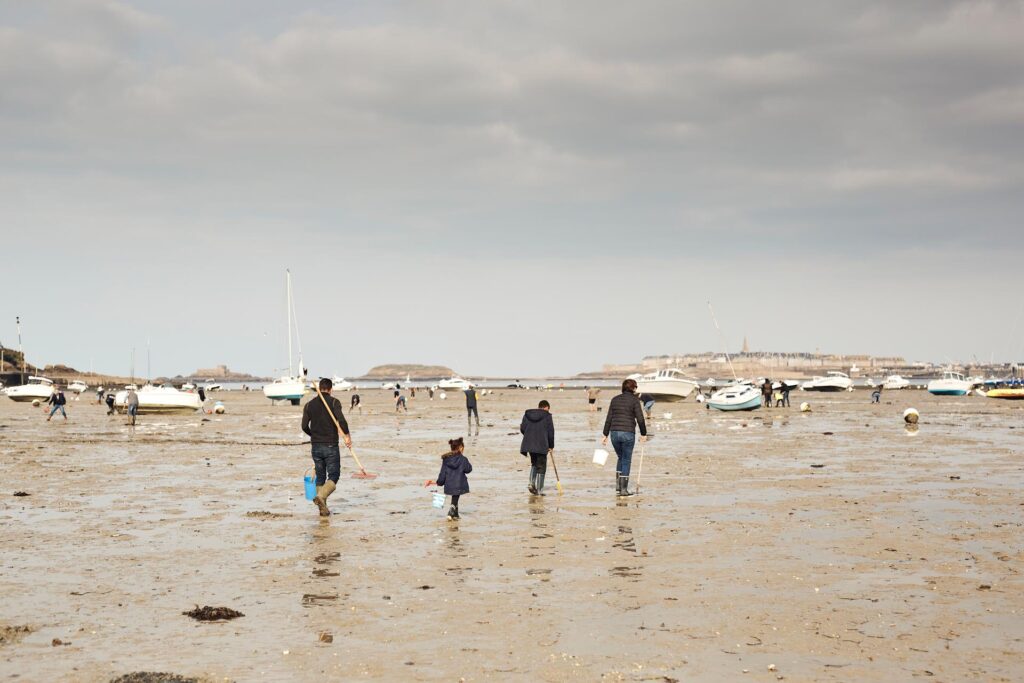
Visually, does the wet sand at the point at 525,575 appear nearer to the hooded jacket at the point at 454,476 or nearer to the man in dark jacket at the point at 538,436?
the hooded jacket at the point at 454,476

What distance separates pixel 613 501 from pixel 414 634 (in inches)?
374

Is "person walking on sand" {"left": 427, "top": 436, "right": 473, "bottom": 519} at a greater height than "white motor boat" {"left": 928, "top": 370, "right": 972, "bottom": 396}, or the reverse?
"person walking on sand" {"left": 427, "top": 436, "right": 473, "bottom": 519}

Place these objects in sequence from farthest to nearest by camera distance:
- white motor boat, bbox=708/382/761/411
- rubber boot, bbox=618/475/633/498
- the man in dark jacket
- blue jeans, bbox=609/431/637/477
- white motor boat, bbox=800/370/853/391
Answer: white motor boat, bbox=800/370/853/391 → white motor boat, bbox=708/382/761/411 → rubber boot, bbox=618/475/633/498 → blue jeans, bbox=609/431/637/477 → the man in dark jacket

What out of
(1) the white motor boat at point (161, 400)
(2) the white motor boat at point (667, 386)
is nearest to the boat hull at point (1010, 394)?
(2) the white motor boat at point (667, 386)

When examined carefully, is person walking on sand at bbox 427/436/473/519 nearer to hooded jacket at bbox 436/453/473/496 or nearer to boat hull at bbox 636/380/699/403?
hooded jacket at bbox 436/453/473/496

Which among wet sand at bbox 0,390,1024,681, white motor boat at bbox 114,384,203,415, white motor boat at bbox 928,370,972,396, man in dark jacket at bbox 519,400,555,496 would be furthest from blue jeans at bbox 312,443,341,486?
white motor boat at bbox 928,370,972,396

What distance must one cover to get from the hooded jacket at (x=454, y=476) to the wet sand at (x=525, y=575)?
593 millimetres

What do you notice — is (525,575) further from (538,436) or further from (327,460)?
(538,436)

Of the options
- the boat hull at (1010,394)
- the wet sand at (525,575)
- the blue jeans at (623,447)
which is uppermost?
the blue jeans at (623,447)

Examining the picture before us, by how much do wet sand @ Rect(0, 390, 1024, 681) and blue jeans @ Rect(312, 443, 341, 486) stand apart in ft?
2.35

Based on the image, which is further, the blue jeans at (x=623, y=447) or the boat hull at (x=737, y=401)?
the boat hull at (x=737, y=401)

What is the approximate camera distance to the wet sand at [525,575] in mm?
8031

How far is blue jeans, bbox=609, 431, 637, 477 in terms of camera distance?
1816 centimetres

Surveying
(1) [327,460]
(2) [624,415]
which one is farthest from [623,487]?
(1) [327,460]
